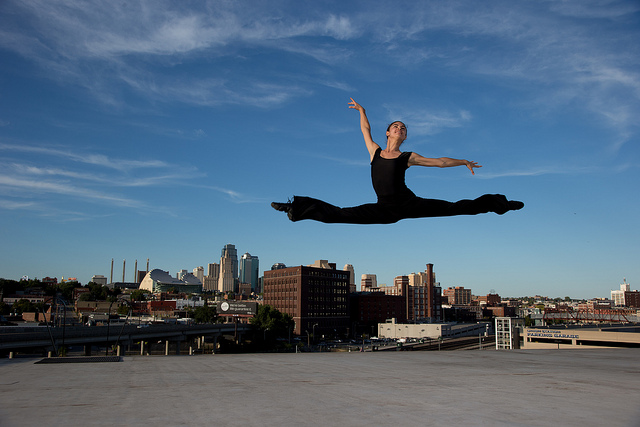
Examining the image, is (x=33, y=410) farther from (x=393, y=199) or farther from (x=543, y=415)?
(x=543, y=415)

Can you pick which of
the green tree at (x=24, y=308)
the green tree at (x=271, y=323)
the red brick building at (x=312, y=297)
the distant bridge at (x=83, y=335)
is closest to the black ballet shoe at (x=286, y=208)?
the distant bridge at (x=83, y=335)

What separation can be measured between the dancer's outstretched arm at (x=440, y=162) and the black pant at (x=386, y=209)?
704 mm

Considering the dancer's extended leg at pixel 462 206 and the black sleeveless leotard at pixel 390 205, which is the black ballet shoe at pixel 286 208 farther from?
the dancer's extended leg at pixel 462 206

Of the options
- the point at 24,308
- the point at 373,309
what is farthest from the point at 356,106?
the point at 24,308

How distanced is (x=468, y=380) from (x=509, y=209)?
7.26 meters

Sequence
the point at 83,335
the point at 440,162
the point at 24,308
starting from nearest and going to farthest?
the point at 440,162
the point at 83,335
the point at 24,308

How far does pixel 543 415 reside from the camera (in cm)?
848

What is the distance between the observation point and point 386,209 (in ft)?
28.5

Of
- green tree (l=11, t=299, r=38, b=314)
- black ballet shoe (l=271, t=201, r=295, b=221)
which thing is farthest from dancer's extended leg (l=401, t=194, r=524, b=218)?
green tree (l=11, t=299, r=38, b=314)

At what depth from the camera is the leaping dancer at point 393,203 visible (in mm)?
8438

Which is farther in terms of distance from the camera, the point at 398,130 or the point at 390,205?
the point at 398,130

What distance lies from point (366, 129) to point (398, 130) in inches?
28.8

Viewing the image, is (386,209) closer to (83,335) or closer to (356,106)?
(356,106)

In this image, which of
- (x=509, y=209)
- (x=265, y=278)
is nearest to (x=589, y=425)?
(x=509, y=209)
